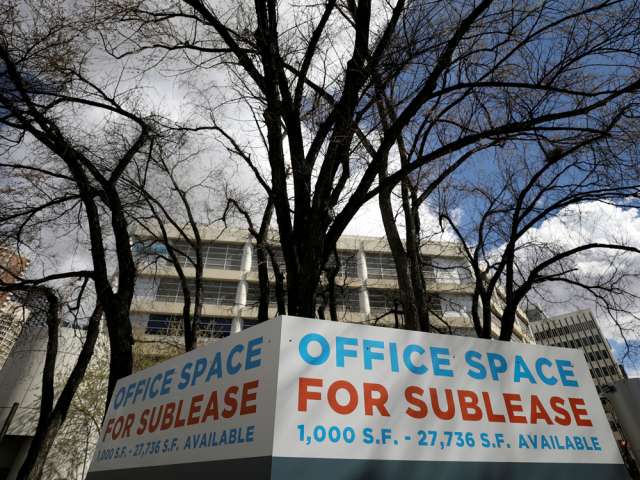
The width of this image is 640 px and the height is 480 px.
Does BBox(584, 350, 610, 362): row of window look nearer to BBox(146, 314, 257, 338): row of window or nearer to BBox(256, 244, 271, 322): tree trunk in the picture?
BBox(146, 314, 257, 338): row of window

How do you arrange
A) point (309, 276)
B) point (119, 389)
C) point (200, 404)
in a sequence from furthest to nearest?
1. point (309, 276)
2. point (119, 389)
3. point (200, 404)

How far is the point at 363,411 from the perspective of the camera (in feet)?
7.93

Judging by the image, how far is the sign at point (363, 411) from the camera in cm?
228

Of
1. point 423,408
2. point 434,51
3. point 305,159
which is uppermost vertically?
point 434,51

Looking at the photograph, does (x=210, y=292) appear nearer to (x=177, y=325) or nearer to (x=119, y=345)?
(x=177, y=325)

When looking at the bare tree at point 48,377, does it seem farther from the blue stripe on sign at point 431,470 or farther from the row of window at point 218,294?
the row of window at point 218,294

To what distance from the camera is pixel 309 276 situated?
4.43 m

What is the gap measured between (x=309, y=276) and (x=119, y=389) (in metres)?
2.02

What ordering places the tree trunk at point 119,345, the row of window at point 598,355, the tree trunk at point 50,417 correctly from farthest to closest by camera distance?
the row of window at point 598,355, the tree trunk at point 50,417, the tree trunk at point 119,345

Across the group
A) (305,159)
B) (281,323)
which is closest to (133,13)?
(305,159)

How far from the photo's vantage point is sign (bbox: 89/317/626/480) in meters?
2.28

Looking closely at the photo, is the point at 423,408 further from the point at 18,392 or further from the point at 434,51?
the point at 18,392

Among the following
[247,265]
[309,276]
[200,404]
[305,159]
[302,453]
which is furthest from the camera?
[247,265]

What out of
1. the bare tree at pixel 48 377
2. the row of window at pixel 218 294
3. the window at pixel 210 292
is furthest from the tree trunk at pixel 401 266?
the window at pixel 210 292
